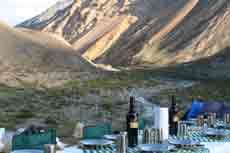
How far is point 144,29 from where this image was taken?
38.6 m

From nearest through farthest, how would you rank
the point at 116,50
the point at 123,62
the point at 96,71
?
1. the point at 96,71
2. the point at 123,62
3. the point at 116,50

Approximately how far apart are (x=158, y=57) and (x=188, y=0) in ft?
32.1

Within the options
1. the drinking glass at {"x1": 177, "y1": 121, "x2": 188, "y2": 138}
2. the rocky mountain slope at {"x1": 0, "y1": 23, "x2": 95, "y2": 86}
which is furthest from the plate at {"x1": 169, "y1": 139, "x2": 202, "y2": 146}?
the rocky mountain slope at {"x1": 0, "y1": 23, "x2": 95, "y2": 86}

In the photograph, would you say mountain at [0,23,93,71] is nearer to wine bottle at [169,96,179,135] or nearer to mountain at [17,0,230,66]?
mountain at [17,0,230,66]

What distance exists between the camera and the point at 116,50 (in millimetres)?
37406

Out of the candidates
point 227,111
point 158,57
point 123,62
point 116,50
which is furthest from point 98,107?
point 116,50

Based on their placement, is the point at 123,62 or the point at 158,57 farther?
the point at 123,62

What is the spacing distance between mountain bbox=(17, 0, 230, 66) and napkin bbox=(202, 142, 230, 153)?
955 inches

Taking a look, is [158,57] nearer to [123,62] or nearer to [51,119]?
[123,62]

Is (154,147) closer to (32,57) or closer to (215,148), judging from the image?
(215,148)

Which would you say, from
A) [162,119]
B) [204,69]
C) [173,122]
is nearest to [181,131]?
[173,122]

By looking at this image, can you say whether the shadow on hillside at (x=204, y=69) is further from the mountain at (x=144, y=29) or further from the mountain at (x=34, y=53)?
the mountain at (x=34, y=53)

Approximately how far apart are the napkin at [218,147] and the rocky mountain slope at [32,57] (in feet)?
56.1

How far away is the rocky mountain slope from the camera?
845 inches
